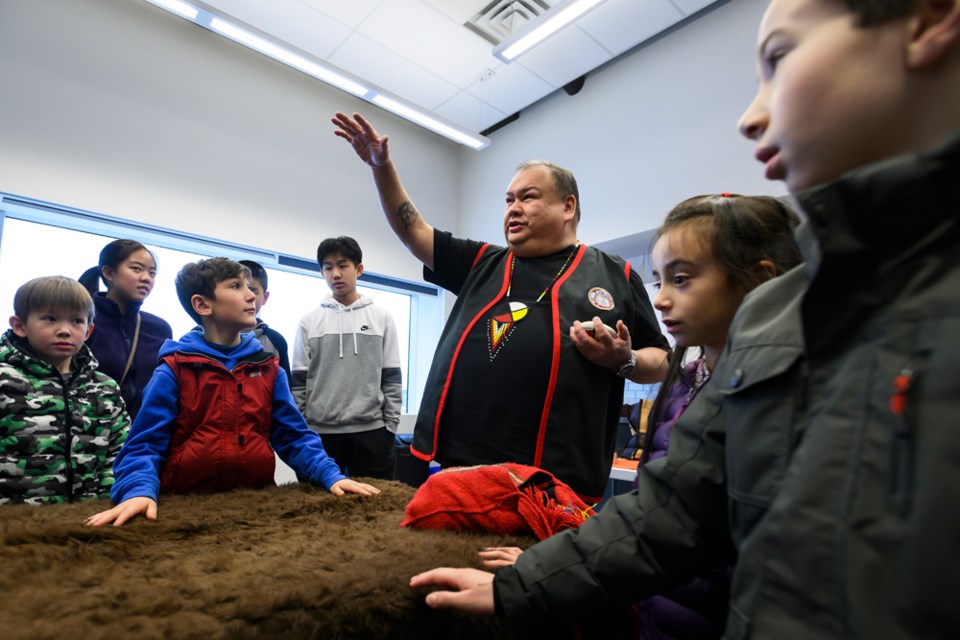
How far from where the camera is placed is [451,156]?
5.50m

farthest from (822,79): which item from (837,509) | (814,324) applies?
(837,509)

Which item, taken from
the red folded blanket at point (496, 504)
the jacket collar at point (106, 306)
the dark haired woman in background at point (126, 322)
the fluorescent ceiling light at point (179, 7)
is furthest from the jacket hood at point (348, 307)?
the fluorescent ceiling light at point (179, 7)

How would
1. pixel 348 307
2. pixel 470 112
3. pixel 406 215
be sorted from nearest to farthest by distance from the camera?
pixel 406 215
pixel 348 307
pixel 470 112

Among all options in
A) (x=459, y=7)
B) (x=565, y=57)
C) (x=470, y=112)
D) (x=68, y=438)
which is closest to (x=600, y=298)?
(x=68, y=438)

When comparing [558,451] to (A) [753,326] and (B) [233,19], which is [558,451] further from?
(B) [233,19]

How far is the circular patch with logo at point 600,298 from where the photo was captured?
1.17m

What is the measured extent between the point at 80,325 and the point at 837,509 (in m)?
1.98

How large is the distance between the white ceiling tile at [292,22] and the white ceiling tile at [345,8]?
0.04 meters

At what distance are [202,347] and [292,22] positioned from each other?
3.27m

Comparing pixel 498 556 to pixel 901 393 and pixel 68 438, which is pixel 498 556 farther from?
pixel 68 438

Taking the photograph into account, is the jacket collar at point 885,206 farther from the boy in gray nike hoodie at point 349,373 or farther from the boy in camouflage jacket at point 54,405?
the boy in gray nike hoodie at point 349,373

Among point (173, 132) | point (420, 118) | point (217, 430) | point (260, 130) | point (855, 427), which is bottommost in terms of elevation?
point (217, 430)

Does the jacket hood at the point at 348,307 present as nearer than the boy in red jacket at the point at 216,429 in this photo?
No

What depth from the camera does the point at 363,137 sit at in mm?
1299
